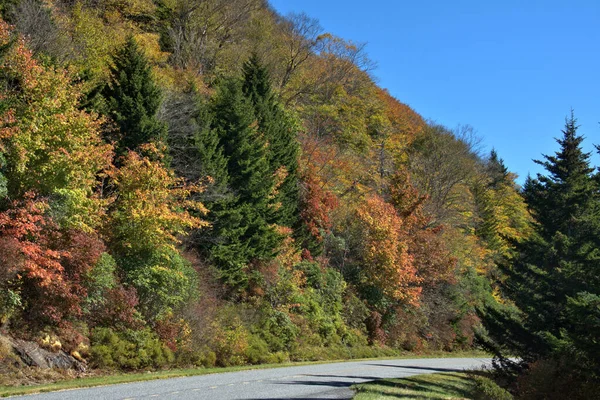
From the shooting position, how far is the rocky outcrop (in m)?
16.6

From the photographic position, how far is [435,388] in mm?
20203

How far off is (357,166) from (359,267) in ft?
39.5

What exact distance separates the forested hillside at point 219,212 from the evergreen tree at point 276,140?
0.16 metres

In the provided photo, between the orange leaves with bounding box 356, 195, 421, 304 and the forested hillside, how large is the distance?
0.53 feet

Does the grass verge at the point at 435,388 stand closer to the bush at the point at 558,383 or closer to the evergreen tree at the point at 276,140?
the bush at the point at 558,383

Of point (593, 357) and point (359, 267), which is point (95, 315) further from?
point (359, 267)

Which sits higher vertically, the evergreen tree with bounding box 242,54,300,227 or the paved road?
the evergreen tree with bounding box 242,54,300,227

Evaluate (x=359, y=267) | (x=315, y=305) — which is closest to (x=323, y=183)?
(x=359, y=267)

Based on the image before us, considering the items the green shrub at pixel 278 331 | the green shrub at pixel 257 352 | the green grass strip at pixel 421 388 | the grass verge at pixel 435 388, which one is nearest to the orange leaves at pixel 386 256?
the green shrub at pixel 278 331

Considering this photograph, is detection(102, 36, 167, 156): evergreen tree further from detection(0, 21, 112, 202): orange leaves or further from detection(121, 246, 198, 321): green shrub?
detection(121, 246, 198, 321): green shrub

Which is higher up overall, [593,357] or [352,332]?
[593,357]

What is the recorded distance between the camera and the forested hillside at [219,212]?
18.4 meters

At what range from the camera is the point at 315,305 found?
3341cm

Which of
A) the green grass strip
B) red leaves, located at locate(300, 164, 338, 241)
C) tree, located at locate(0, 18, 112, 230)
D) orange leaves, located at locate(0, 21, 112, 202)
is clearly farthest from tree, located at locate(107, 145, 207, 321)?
red leaves, located at locate(300, 164, 338, 241)
